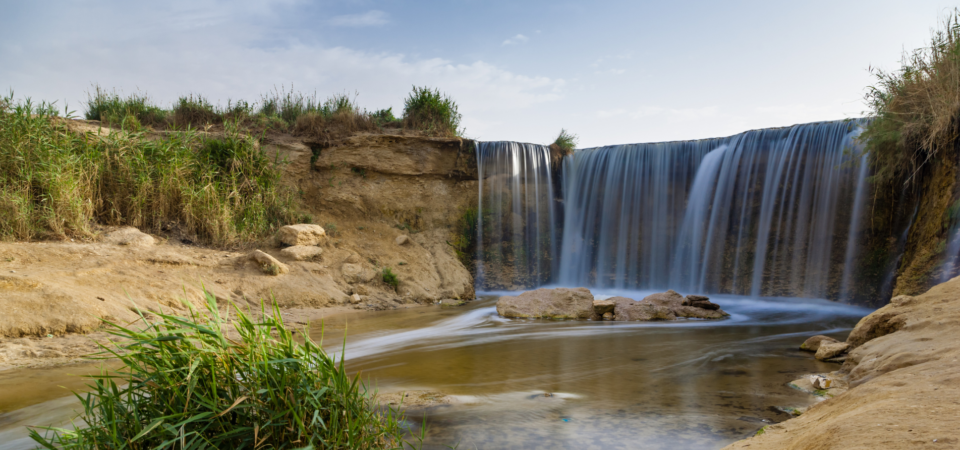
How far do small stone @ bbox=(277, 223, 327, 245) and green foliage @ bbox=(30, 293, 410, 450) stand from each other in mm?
6822

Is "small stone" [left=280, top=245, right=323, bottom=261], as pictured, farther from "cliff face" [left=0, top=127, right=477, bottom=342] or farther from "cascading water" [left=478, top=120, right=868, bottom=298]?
"cascading water" [left=478, top=120, right=868, bottom=298]

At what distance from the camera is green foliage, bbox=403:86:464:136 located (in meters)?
12.1

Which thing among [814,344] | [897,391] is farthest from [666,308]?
[897,391]

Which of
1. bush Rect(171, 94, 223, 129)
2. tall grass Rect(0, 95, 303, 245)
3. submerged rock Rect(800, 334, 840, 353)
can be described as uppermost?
bush Rect(171, 94, 223, 129)

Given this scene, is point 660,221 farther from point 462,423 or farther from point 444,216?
point 462,423

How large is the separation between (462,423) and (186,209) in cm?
724

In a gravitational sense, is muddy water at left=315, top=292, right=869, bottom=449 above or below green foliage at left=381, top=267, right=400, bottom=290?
below

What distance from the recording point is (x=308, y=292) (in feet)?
24.5

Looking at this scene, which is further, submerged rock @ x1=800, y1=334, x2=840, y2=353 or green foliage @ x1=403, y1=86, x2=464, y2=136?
green foliage @ x1=403, y1=86, x2=464, y2=136

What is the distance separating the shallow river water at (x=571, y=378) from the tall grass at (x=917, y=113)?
2.51 metres

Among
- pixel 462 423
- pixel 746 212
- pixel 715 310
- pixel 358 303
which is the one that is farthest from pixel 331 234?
pixel 746 212

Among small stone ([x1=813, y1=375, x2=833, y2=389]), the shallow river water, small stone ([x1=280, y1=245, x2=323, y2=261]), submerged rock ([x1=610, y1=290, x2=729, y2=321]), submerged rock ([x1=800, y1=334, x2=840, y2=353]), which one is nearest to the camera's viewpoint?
the shallow river water

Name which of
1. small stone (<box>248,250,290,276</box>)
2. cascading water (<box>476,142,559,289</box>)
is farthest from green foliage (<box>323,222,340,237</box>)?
cascading water (<box>476,142,559,289</box>)

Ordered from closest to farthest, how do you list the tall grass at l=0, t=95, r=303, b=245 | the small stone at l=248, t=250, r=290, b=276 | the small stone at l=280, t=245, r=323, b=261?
the tall grass at l=0, t=95, r=303, b=245 → the small stone at l=248, t=250, r=290, b=276 → the small stone at l=280, t=245, r=323, b=261
